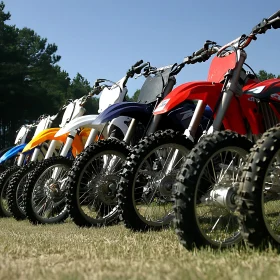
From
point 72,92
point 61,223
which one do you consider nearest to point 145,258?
point 61,223

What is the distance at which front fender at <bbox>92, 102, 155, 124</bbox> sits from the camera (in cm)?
437

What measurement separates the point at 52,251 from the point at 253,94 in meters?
2.06

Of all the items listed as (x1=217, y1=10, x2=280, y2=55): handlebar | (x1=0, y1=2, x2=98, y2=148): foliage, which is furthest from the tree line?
(x1=217, y1=10, x2=280, y2=55): handlebar

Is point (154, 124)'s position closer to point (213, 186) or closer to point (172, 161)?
point (172, 161)

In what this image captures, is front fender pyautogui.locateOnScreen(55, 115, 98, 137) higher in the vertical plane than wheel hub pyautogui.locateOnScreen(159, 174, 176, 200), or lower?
higher

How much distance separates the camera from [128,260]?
2365mm

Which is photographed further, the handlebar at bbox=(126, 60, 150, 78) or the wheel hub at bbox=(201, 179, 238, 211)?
the handlebar at bbox=(126, 60, 150, 78)

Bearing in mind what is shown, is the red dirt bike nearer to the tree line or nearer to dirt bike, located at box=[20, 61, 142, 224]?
dirt bike, located at box=[20, 61, 142, 224]

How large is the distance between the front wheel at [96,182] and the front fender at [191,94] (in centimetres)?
92

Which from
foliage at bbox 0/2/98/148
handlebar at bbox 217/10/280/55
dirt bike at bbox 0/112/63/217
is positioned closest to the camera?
handlebar at bbox 217/10/280/55

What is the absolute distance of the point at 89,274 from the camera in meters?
1.97

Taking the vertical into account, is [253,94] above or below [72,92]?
below

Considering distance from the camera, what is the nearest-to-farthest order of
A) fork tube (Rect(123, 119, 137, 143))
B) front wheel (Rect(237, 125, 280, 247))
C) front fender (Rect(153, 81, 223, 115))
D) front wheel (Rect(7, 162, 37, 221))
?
front wheel (Rect(237, 125, 280, 247)) → front fender (Rect(153, 81, 223, 115)) → fork tube (Rect(123, 119, 137, 143)) → front wheel (Rect(7, 162, 37, 221))

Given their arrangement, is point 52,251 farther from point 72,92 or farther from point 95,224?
point 72,92
